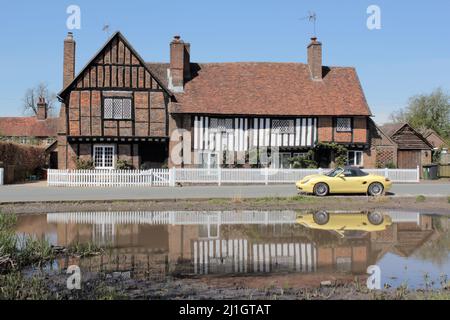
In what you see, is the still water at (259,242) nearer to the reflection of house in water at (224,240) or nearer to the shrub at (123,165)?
the reflection of house in water at (224,240)

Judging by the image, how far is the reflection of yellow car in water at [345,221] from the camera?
1301 centimetres

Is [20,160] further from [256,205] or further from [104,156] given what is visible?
[256,205]

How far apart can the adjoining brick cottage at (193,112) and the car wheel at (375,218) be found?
16274mm

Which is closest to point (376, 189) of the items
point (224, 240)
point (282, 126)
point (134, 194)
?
point (134, 194)

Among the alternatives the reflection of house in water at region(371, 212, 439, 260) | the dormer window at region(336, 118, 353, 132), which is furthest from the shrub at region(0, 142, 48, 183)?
the reflection of house in water at region(371, 212, 439, 260)

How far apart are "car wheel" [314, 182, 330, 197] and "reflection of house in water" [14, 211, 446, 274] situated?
5.25 metres

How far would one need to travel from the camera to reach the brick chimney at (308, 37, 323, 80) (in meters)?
34.8

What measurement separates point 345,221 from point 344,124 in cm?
1962

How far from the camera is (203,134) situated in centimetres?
3198

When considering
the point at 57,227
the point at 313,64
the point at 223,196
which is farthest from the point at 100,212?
the point at 313,64

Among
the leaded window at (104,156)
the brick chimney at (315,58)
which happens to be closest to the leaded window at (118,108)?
the leaded window at (104,156)

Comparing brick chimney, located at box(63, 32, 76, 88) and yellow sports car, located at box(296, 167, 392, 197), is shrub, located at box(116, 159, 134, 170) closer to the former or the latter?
brick chimney, located at box(63, 32, 76, 88)

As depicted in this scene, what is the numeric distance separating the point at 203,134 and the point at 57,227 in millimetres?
19260
